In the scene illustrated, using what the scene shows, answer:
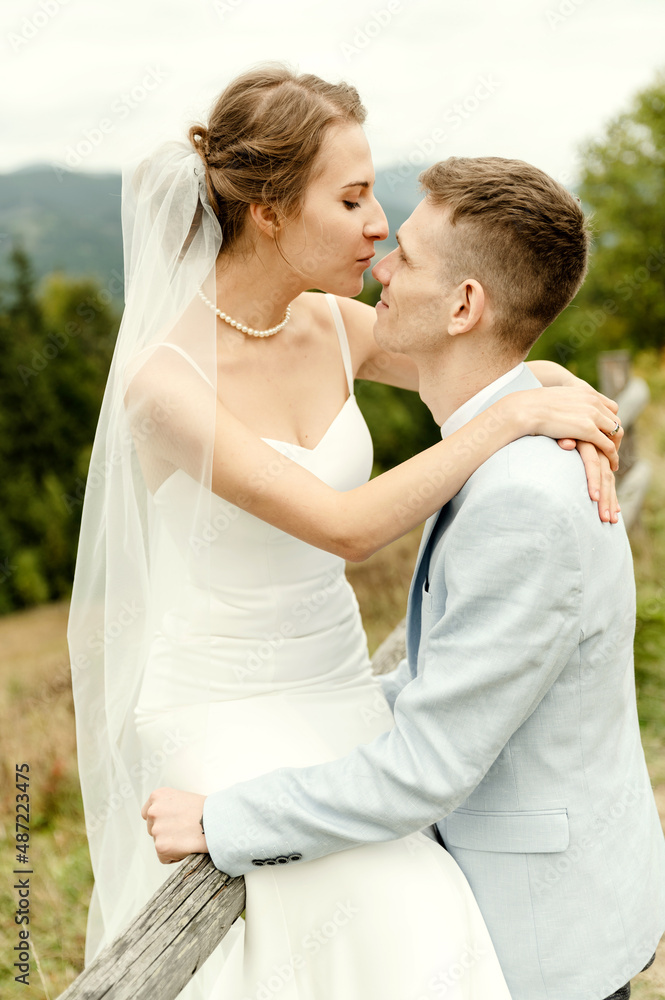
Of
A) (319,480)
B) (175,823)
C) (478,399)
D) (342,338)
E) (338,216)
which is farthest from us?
(342,338)

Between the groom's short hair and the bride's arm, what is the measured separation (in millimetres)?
265

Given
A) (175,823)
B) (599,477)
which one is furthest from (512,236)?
(175,823)

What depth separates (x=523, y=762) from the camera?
190cm

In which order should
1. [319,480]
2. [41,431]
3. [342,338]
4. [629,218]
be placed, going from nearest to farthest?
[319,480] < [342,338] < [41,431] < [629,218]

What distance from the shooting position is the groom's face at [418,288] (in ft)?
7.16

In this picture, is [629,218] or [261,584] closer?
[261,584]

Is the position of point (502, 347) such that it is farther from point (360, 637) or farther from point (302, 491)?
point (360, 637)

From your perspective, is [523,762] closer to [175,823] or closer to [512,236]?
[175,823]

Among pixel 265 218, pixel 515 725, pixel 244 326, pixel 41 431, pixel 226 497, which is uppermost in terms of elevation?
pixel 265 218

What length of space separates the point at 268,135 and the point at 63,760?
474 cm

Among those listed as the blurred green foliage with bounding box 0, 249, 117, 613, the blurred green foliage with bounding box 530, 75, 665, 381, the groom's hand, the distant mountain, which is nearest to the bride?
the groom's hand

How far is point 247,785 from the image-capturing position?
1.95 m

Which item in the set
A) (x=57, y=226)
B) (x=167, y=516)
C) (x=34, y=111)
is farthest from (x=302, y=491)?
(x=57, y=226)

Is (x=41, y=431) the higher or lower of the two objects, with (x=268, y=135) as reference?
lower
